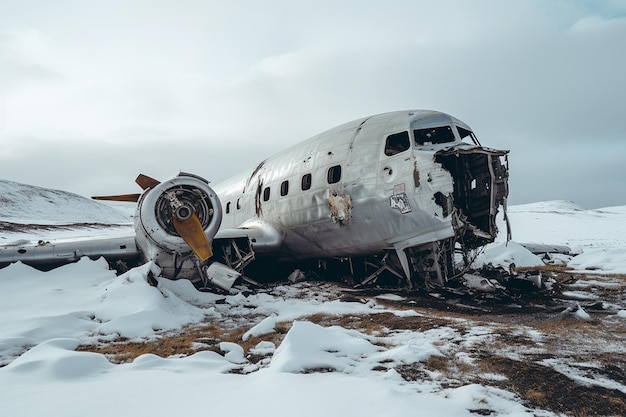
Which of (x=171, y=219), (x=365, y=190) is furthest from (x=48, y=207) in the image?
(x=365, y=190)

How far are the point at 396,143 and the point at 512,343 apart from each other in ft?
20.4

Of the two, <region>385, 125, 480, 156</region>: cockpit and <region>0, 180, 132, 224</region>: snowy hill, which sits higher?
<region>0, 180, 132, 224</region>: snowy hill

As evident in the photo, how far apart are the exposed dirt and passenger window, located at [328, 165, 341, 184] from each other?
348cm

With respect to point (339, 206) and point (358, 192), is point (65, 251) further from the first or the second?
point (358, 192)

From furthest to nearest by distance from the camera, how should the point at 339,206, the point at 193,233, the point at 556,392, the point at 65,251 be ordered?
the point at 339,206
the point at 65,251
the point at 193,233
the point at 556,392

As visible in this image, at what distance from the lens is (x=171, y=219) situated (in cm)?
988

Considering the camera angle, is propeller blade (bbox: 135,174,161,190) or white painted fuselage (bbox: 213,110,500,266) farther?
propeller blade (bbox: 135,174,161,190)

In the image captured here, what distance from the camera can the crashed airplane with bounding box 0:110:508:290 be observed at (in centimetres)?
942

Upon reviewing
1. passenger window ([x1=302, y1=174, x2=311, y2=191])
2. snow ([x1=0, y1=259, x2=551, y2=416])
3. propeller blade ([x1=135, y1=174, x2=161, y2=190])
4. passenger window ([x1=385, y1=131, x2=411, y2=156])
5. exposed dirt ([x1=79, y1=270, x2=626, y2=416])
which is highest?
passenger window ([x1=385, y1=131, x2=411, y2=156])

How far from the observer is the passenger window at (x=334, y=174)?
10.9 metres

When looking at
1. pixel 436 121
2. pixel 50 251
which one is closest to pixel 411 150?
pixel 436 121

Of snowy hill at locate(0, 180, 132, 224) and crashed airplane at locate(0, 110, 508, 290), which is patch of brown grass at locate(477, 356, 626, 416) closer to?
crashed airplane at locate(0, 110, 508, 290)

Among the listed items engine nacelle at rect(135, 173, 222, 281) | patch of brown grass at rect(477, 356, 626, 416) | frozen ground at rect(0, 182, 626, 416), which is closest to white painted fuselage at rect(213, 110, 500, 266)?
frozen ground at rect(0, 182, 626, 416)

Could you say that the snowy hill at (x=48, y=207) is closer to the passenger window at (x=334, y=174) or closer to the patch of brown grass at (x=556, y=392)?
the passenger window at (x=334, y=174)
